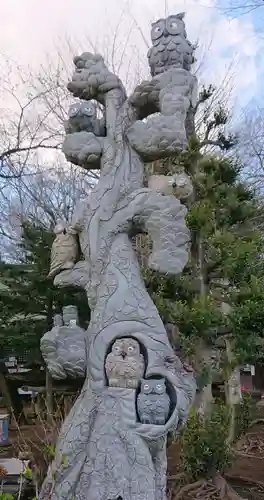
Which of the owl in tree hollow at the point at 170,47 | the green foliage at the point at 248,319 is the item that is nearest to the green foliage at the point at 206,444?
the green foliage at the point at 248,319

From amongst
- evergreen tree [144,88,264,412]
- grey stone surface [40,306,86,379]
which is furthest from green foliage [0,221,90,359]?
grey stone surface [40,306,86,379]

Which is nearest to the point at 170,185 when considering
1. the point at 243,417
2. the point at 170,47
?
the point at 170,47

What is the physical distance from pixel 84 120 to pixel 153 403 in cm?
147

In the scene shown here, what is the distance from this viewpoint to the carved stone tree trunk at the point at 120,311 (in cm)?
239

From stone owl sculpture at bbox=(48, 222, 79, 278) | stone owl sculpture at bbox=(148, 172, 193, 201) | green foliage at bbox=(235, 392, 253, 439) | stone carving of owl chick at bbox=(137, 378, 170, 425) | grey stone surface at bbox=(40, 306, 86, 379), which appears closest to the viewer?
stone carving of owl chick at bbox=(137, 378, 170, 425)

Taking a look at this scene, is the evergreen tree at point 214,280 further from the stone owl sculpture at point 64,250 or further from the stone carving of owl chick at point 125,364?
the stone carving of owl chick at point 125,364

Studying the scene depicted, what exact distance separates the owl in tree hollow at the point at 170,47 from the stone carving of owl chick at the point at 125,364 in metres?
1.40

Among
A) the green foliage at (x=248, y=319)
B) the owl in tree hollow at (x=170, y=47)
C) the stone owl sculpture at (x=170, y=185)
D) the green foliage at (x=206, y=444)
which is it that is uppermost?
the owl in tree hollow at (x=170, y=47)

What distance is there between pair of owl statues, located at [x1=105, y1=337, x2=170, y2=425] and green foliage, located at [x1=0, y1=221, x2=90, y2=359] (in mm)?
5233

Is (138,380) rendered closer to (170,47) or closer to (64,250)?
(64,250)

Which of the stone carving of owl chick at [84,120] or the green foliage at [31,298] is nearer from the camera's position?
the stone carving of owl chick at [84,120]

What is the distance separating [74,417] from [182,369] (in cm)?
53

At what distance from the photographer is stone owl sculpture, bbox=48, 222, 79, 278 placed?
9.21 feet

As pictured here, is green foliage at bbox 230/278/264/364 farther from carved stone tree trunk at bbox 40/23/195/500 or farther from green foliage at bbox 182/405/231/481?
carved stone tree trunk at bbox 40/23/195/500
